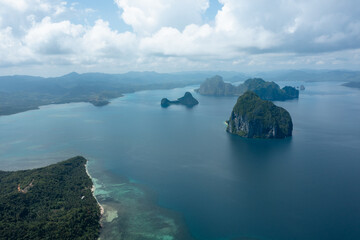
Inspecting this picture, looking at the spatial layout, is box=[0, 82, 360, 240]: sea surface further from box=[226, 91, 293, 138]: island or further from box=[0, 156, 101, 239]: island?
box=[226, 91, 293, 138]: island

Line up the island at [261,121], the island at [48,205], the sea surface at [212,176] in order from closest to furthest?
the island at [48,205] → the sea surface at [212,176] → the island at [261,121]

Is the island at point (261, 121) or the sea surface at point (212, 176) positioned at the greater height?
the island at point (261, 121)

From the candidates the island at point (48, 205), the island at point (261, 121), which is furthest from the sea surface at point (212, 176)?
the island at point (261, 121)

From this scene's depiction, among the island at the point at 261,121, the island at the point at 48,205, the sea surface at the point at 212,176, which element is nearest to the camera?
the island at the point at 48,205

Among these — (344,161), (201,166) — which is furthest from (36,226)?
(344,161)

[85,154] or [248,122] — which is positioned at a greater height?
[248,122]

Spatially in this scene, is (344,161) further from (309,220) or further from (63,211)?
(63,211)

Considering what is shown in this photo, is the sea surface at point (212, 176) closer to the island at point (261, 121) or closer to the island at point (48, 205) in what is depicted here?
the island at point (48, 205)
